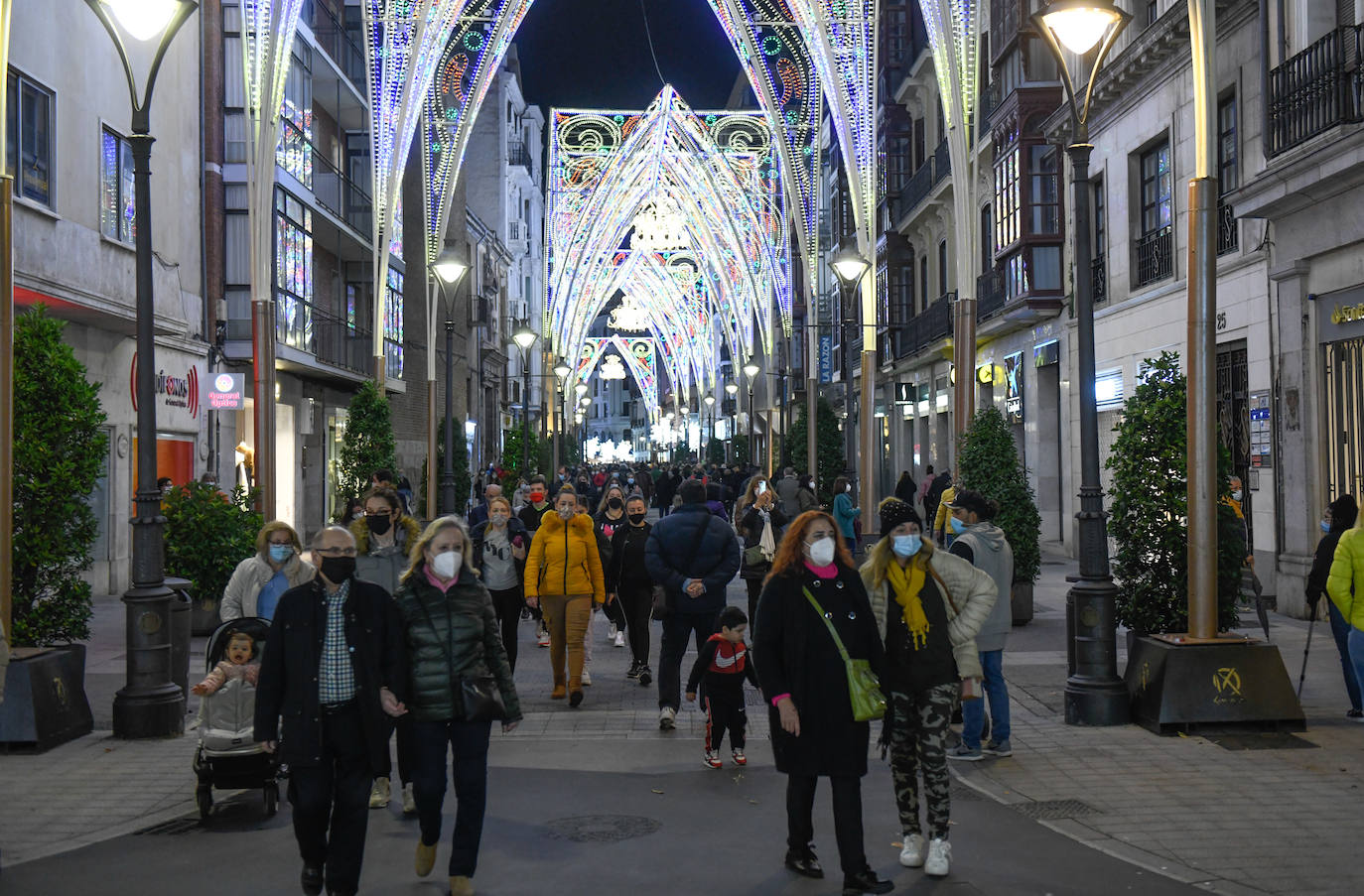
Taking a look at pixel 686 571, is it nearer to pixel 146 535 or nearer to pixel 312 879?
pixel 146 535

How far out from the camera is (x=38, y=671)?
931 cm

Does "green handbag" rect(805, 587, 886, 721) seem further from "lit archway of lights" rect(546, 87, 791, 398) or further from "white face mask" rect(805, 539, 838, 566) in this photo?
"lit archway of lights" rect(546, 87, 791, 398)

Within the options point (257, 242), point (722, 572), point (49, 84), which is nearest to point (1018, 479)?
point (722, 572)

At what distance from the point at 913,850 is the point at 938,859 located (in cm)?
21

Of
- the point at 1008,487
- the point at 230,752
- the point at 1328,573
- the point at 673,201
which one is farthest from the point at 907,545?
the point at 673,201

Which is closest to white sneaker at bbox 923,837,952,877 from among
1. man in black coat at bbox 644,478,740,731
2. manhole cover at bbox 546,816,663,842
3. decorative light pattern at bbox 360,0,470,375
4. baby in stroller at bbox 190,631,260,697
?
manhole cover at bbox 546,816,663,842

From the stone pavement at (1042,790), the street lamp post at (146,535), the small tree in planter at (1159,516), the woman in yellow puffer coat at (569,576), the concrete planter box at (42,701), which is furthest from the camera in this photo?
the woman in yellow puffer coat at (569,576)

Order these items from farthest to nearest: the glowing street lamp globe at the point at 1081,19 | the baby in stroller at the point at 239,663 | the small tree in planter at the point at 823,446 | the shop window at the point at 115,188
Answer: the small tree in planter at the point at 823,446
the shop window at the point at 115,188
the glowing street lamp globe at the point at 1081,19
the baby in stroller at the point at 239,663

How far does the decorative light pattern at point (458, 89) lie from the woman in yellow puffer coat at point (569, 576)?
18.3 meters

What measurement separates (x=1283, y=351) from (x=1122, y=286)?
6.29 metres

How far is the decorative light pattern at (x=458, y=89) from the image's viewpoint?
28562 millimetres

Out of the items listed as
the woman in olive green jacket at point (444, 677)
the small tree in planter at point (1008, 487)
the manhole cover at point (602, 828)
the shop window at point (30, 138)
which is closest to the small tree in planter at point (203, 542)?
the shop window at point (30, 138)

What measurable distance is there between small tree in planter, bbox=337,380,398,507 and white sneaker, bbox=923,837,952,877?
1851cm

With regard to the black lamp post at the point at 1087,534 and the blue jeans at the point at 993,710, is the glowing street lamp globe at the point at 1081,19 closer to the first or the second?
the black lamp post at the point at 1087,534
